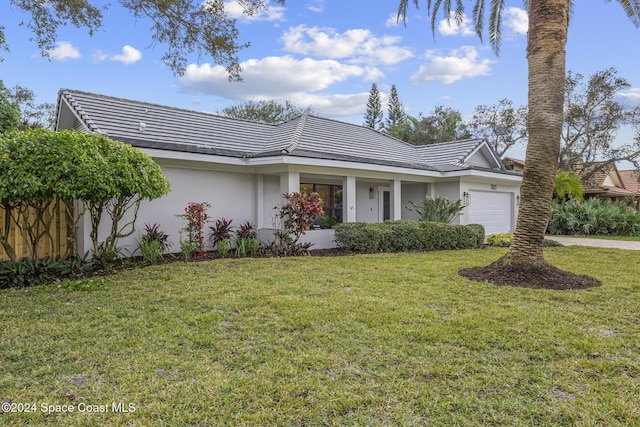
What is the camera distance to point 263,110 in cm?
3631

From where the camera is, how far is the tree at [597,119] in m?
26.9

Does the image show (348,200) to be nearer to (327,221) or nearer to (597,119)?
(327,221)

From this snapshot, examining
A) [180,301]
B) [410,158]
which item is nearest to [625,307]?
[180,301]

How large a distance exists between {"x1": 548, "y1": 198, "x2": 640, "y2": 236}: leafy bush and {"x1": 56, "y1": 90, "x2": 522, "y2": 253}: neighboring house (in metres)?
4.77

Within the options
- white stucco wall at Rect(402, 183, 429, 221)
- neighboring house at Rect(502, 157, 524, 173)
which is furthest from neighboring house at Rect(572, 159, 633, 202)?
white stucco wall at Rect(402, 183, 429, 221)

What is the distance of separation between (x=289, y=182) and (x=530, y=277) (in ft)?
22.3

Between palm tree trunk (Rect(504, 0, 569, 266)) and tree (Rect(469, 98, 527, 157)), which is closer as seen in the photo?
palm tree trunk (Rect(504, 0, 569, 266))

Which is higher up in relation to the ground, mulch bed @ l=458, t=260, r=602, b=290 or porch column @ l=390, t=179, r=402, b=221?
porch column @ l=390, t=179, r=402, b=221

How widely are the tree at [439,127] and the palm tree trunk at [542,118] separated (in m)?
30.4

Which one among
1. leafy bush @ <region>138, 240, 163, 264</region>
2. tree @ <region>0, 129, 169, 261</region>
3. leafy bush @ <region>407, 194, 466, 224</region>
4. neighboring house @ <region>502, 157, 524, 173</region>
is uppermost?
neighboring house @ <region>502, 157, 524, 173</region>

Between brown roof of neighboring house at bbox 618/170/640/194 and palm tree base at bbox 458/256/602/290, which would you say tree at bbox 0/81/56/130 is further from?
brown roof of neighboring house at bbox 618/170/640/194

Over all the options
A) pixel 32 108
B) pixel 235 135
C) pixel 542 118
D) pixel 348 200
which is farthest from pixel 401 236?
pixel 32 108

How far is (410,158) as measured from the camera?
17.1 metres

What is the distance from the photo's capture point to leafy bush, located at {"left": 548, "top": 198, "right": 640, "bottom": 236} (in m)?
20.0
